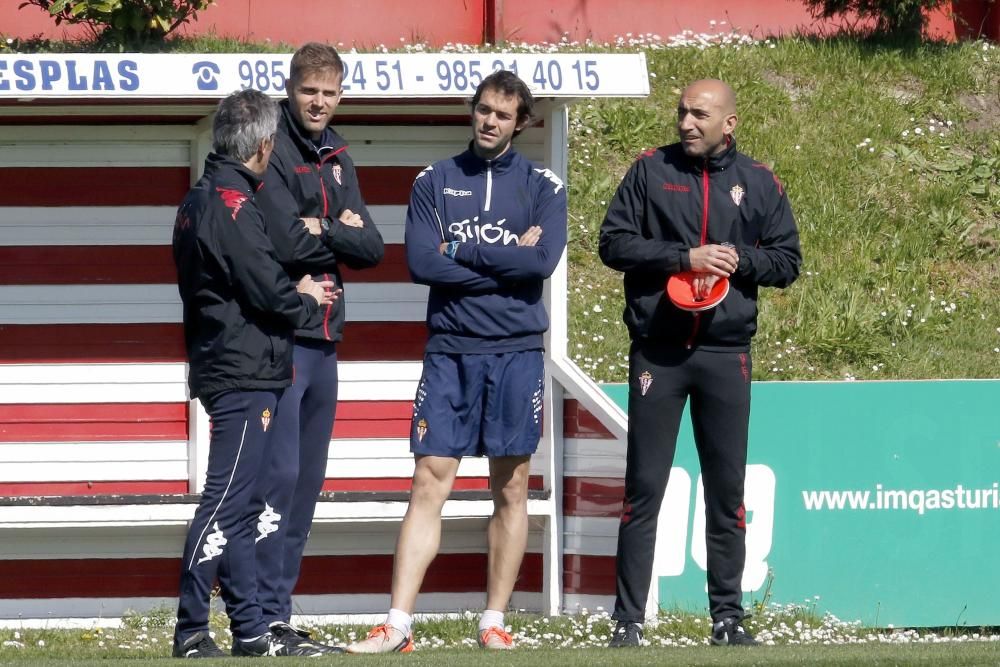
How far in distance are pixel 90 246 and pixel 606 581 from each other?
2822mm

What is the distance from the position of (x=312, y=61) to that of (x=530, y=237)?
1002 mm

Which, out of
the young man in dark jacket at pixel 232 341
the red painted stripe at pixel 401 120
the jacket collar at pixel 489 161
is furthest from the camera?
the red painted stripe at pixel 401 120

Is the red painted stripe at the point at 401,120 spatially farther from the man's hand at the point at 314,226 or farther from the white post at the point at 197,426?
the man's hand at the point at 314,226

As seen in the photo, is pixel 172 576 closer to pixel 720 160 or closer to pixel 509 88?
pixel 509 88

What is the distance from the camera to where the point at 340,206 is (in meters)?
5.42

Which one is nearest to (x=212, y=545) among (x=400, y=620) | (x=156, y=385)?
(x=400, y=620)

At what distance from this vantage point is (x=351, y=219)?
5.36m

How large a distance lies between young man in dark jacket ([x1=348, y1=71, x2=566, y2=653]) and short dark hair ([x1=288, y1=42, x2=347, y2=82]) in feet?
1.88

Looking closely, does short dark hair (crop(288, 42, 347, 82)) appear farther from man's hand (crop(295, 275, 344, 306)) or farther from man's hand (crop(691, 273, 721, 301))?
man's hand (crop(691, 273, 721, 301))

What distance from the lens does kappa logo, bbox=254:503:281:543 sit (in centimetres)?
517

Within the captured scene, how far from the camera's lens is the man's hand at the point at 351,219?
5336 mm

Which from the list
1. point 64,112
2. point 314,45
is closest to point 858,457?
point 314,45

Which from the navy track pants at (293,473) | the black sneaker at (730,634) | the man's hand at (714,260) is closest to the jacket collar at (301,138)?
the navy track pants at (293,473)

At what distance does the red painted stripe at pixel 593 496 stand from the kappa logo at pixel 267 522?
1.92m
